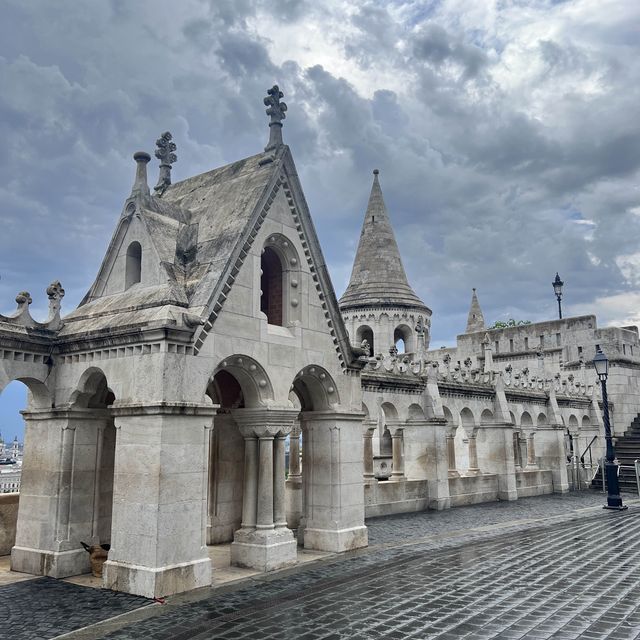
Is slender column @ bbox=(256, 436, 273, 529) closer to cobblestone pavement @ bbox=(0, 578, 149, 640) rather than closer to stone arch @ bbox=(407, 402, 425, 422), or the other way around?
cobblestone pavement @ bbox=(0, 578, 149, 640)

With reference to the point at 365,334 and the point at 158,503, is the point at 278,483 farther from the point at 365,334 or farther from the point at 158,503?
the point at 365,334

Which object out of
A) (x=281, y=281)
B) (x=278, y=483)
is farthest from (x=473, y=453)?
(x=281, y=281)

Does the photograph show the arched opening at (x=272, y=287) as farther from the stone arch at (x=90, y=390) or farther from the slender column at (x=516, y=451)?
the slender column at (x=516, y=451)

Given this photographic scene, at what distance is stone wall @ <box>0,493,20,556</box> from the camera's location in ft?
42.7

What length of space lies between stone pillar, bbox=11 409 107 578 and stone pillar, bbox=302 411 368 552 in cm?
439

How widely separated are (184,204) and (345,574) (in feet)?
27.7

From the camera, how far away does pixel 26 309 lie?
467 inches

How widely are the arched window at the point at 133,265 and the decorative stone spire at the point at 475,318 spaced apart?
42148 mm

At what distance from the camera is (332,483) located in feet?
44.7

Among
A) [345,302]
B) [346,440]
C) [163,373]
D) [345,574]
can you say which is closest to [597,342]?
[345,302]

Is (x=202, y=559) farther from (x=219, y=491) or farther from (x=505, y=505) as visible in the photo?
(x=505, y=505)

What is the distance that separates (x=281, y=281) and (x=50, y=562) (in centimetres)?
683

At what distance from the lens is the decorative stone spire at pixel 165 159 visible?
15.3m

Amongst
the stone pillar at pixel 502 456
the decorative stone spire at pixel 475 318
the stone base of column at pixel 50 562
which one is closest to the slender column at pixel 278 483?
the stone base of column at pixel 50 562
